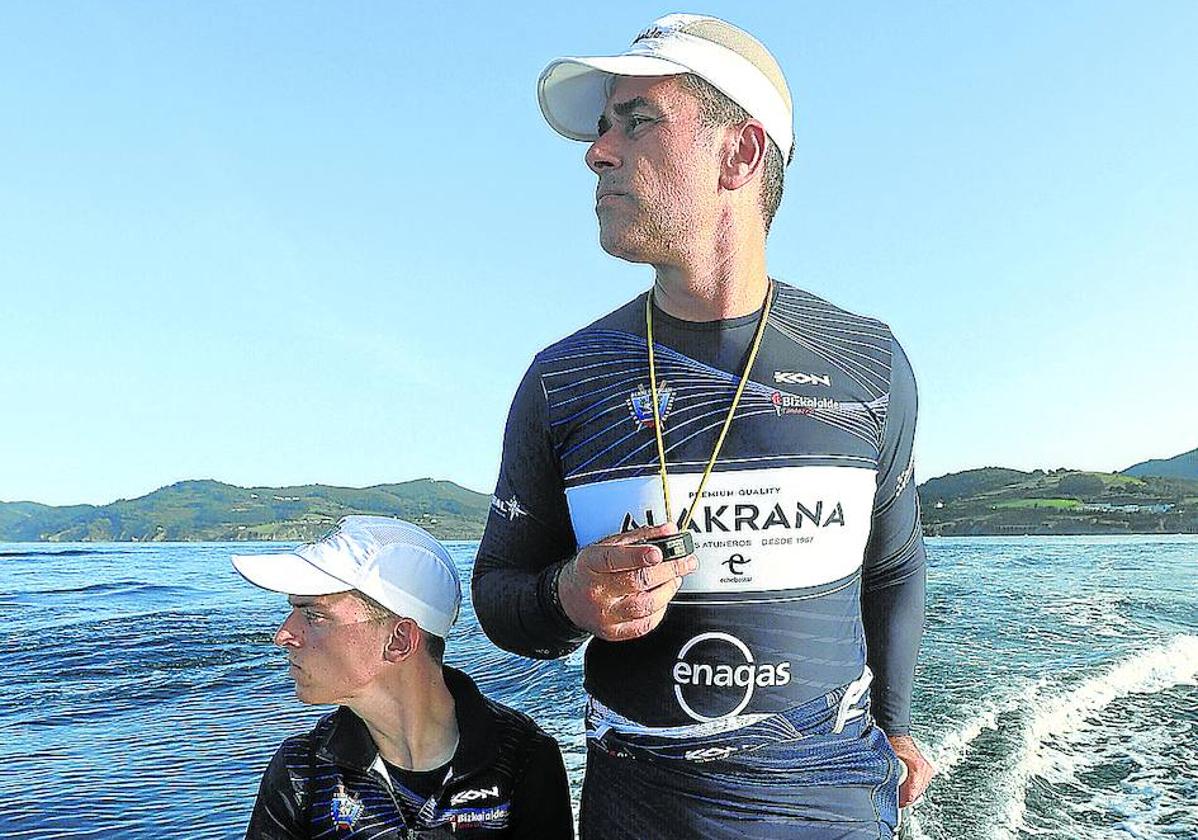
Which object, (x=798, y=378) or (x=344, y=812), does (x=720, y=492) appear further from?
(x=344, y=812)

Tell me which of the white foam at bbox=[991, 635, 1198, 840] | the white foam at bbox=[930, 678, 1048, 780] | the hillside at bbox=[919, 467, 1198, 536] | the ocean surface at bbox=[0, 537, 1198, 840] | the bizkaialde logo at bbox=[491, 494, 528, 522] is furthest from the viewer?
the hillside at bbox=[919, 467, 1198, 536]

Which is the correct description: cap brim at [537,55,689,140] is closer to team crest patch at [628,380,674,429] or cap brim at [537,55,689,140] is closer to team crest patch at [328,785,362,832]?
team crest patch at [628,380,674,429]

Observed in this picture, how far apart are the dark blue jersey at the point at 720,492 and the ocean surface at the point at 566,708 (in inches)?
57.3

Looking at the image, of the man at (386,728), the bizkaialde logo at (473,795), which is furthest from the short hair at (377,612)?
the bizkaialde logo at (473,795)

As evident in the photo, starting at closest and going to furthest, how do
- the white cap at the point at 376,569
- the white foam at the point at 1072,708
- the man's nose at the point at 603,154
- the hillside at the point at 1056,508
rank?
the man's nose at the point at 603,154 → the white cap at the point at 376,569 → the white foam at the point at 1072,708 → the hillside at the point at 1056,508

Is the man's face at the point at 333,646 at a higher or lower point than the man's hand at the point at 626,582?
lower

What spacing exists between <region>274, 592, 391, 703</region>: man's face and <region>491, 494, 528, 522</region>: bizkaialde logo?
2.03 feet

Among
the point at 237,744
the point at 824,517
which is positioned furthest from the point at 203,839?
the point at 824,517

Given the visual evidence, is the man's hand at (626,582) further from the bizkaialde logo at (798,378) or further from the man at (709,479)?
the bizkaialde logo at (798,378)

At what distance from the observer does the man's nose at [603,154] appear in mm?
2594

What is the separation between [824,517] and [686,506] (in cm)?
32

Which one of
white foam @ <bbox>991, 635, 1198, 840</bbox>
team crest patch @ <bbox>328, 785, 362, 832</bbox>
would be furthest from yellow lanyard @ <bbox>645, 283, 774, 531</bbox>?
white foam @ <bbox>991, 635, 1198, 840</bbox>

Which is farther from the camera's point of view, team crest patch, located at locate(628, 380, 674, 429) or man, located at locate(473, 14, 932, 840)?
team crest patch, located at locate(628, 380, 674, 429)

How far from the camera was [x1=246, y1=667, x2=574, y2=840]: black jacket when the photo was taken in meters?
3.05
